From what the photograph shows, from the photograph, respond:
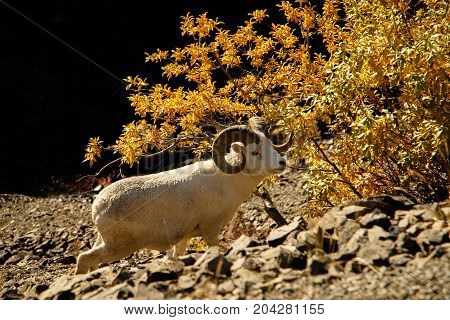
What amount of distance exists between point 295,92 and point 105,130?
1076cm

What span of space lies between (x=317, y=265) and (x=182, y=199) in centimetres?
309

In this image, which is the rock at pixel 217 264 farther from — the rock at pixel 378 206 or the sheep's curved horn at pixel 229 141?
the sheep's curved horn at pixel 229 141

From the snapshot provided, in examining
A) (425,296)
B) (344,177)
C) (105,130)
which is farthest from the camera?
(105,130)

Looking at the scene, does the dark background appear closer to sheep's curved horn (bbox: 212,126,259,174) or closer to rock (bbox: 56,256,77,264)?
rock (bbox: 56,256,77,264)

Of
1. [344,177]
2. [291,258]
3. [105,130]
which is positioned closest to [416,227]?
[291,258]

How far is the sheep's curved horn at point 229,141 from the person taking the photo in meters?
8.61

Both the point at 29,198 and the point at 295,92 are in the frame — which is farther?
the point at 29,198

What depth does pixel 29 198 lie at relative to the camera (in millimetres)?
16406

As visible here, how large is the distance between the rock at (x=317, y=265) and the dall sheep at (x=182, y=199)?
102 inches

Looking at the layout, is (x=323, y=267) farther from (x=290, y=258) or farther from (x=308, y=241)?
(x=308, y=241)

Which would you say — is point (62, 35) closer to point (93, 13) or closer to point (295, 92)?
point (93, 13)

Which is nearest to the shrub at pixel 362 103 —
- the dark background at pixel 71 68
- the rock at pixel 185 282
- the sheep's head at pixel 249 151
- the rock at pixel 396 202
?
the sheep's head at pixel 249 151

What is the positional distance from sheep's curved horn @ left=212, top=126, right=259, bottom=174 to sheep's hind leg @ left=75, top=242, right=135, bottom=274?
1.77 metres

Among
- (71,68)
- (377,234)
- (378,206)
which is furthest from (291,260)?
(71,68)
